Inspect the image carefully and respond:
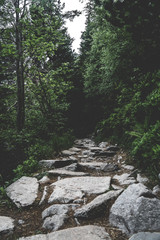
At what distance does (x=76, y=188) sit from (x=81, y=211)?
913 mm

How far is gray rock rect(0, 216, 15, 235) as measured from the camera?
208 cm

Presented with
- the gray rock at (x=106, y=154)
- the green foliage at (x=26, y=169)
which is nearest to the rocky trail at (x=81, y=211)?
the green foliage at (x=26, y=169)

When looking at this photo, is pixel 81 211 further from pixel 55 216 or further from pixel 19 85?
pixel 19 85

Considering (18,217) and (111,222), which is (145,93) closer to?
(111,222)

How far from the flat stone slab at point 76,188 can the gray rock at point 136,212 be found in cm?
81

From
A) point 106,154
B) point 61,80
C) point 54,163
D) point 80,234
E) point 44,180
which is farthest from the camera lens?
point 61,80

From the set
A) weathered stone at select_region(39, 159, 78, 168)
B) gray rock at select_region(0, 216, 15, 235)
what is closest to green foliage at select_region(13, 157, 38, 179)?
weathered stone at select_region(39, 159, 78, 168)

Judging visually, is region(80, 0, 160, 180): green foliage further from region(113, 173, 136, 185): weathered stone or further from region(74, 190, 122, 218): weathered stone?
region(74, 190, 122, 218): weathered stone

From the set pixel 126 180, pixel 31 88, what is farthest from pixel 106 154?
pixel 31 88

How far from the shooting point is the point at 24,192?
3.13 meters

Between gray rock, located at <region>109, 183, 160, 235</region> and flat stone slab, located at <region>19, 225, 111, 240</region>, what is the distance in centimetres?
25

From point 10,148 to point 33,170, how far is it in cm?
137

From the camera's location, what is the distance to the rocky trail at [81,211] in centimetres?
182

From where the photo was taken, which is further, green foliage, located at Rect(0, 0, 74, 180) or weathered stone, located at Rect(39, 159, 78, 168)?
green foliage, located at Rect(0, 0, 74, 180)
